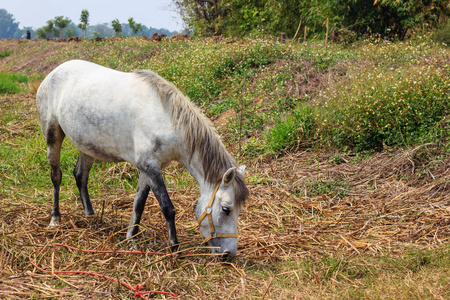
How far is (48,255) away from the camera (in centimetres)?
374

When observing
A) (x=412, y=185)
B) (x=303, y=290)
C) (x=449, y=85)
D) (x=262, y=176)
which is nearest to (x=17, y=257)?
(x=303, y=290)

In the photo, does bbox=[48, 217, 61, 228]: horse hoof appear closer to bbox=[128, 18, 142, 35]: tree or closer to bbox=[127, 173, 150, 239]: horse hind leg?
bbox=[127, 173, 150, 239]: horse hind leg

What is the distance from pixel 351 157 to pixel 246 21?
579 inches

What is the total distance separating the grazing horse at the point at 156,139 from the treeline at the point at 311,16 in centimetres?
931

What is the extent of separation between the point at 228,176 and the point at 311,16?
511 inches

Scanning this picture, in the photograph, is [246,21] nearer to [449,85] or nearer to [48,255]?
[449,85]

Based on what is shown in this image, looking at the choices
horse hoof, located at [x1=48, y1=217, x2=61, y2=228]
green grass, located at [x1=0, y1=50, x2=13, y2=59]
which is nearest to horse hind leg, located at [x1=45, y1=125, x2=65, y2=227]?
horse hoof, located at [x1=48, y1=217, x2=61, y2=228]

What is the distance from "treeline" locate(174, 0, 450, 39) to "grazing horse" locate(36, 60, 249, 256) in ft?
30.6

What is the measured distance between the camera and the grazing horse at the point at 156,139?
362 centimetres

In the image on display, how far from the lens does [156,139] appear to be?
3.66m

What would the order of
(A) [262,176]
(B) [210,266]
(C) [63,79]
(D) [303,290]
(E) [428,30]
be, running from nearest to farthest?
(D) [303,290] < (B) [210,266] < (C) [63,79] < (A) [262,176] < (E) [428,30]

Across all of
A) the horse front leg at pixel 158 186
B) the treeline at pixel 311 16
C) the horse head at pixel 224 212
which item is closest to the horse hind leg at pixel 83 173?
the horse front leg at pixel 158 186

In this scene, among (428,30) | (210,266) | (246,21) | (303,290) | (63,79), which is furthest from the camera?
(246,21)

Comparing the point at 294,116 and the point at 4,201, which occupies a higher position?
the point at 294,116
